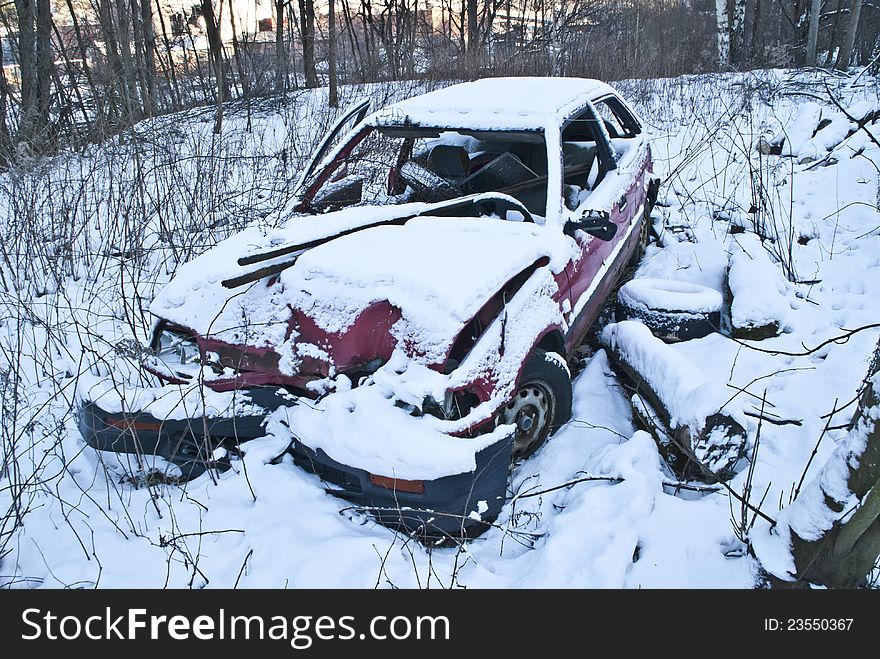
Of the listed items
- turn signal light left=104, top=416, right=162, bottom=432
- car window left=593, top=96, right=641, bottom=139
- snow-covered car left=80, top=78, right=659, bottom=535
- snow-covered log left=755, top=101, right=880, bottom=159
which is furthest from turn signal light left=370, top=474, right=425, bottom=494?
snow-covered log left=755, top=101, right=880, bottom=159

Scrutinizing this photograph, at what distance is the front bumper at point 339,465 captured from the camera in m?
2.25

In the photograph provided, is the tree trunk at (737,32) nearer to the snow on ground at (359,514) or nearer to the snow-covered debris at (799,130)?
the snow-covered debris at (799,130)

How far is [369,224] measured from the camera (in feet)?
10.7

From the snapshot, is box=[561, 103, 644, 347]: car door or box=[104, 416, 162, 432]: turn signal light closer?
box=[104, 416, 162, 432]: turn signal light

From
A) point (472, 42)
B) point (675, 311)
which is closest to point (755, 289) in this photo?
point (675, 311)

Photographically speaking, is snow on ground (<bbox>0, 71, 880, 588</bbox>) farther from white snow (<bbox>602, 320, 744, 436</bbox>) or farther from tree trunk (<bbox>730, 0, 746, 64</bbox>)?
tree trunk (<bbox>730, 0, 746, 64</bbox>)

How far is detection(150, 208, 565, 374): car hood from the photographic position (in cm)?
250

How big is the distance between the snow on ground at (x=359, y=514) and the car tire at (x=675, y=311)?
11 cm

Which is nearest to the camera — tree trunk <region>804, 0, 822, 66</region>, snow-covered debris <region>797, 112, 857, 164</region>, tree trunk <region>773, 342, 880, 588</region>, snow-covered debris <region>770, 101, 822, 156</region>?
tree trunk <region>773, 342, 880, 588</region>

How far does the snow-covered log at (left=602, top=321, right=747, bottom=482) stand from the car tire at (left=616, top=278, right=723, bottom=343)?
0.56 m

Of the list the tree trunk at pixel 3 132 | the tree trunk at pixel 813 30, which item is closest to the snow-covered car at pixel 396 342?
the tree trunk at pixel 3 132

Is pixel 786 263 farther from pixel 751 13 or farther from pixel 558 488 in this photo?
pixel 751 13

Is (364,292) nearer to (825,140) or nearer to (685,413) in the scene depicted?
(685,413)
